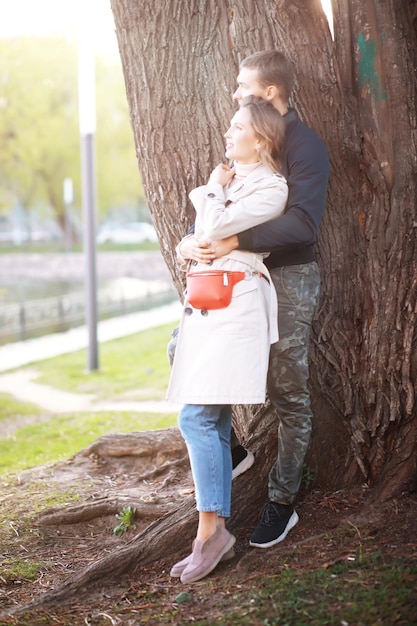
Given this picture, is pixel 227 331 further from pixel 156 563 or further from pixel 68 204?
pixel 68 204

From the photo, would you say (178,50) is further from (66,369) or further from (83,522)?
(66,369)

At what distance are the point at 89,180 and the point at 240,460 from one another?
894 centimetres

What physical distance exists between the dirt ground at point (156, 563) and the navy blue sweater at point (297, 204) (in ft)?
4.03

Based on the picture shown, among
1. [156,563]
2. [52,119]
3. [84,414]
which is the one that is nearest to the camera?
[156,563]

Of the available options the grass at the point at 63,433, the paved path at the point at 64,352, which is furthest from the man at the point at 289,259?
the paved path at the point at 64,352

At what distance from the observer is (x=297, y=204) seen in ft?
12.2

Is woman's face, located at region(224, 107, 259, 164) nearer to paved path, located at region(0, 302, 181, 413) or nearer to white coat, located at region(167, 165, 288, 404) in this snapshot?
white coat, located at region(167, 165, 288, 404)

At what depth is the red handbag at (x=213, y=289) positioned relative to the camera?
364cm

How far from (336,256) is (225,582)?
165 centimetres

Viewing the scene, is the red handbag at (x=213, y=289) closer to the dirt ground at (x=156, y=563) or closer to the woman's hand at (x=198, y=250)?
the woman's hand at (x=198, y=250)

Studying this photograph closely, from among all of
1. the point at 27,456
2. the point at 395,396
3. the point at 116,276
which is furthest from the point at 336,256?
the point at 116,276

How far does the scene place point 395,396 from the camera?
420 cm

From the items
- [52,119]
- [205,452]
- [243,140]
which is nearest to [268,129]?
[243,140]

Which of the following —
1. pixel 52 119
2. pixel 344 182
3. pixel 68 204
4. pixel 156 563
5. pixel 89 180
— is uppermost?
pixel 52 119
